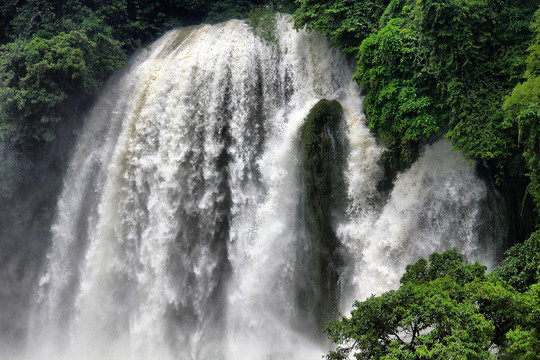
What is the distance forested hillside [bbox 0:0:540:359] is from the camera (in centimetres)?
692

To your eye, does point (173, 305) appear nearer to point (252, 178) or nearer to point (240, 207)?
point (240, 207)

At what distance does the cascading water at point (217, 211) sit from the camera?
11.1m

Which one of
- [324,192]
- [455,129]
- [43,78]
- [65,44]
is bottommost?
[455,129]

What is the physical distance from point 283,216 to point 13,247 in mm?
11366

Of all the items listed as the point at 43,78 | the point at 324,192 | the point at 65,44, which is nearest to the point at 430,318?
the point at 324,192

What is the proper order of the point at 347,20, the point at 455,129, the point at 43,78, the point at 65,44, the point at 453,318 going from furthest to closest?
1. the point at 65,44
2. the point at 43,78
3. the point at 347,20
4. the point at 455,129
5. the point at 453,318

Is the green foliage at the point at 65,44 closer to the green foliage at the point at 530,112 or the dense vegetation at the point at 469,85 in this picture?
the dense vegetation at the point at 469,85

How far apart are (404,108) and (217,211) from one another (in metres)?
6.16

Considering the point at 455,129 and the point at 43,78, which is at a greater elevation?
the point at 43,78

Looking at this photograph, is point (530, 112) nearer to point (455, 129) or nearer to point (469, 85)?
point (455, 129)

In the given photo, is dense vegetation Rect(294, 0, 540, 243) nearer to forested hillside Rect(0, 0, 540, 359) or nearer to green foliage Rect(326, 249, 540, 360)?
forested hillside Rect(0, 0, 540, 359)

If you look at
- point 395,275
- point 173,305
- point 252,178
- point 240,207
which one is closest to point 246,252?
point 240,207

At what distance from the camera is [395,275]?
10625 mm

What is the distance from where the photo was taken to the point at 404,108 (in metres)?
10.3
